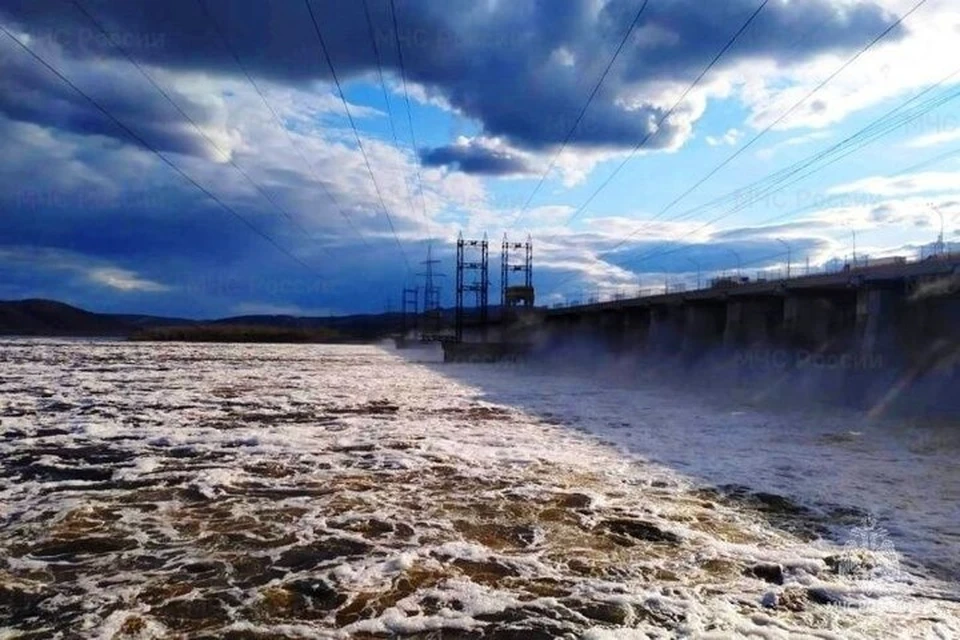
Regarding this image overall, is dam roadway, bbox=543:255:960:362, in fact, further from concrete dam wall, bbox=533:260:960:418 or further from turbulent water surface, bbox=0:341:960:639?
turbulent water surface, bbox=0:341:960:639

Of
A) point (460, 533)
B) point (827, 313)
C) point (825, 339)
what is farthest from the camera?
point (827, 313)

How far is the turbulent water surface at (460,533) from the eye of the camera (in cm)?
516

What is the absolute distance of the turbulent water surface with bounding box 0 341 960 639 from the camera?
516 centimetres

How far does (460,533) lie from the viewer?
7219 millimetres

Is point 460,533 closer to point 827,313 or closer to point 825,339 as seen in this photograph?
point 825,339

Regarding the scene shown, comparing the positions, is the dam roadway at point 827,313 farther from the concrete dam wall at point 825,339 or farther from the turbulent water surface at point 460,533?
the turbulent water surface at point 460,533

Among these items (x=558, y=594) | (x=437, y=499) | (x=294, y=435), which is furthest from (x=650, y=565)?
(x=294, y=435)

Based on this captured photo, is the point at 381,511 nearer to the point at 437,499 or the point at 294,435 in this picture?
the point at 437,499

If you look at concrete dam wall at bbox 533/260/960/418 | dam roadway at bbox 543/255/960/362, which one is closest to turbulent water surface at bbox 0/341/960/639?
concrete dam wall at bbox 533/260/960/418

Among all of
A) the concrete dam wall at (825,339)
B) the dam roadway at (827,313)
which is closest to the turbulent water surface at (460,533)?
the concrete dam wall at (825,339)

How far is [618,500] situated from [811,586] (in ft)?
10.4

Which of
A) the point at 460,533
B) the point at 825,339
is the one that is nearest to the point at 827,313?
the point at 825,339

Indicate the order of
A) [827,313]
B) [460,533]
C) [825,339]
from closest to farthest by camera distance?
[460,533], [825,339], [827,313]

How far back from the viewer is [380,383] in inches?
1159
